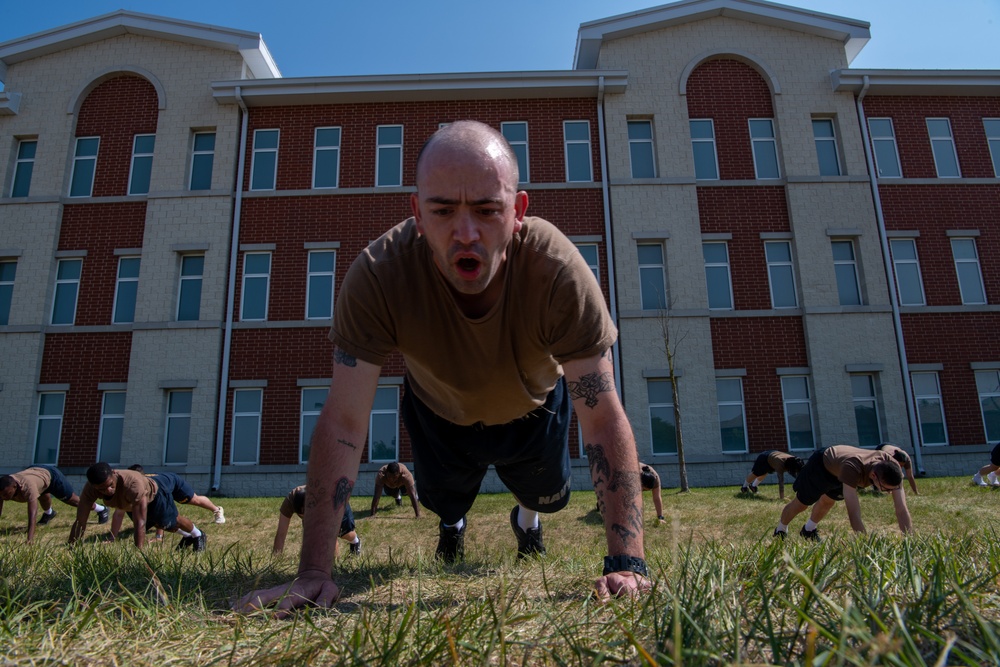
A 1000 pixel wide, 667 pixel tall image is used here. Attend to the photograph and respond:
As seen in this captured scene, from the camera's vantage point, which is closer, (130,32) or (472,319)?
(472,319)

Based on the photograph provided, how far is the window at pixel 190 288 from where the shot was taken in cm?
2002

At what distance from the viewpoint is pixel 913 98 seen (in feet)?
71.9

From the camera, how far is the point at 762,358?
19594 millimetres

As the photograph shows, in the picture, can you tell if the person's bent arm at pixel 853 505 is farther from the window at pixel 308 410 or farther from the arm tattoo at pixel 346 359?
the window at pixel 308 410

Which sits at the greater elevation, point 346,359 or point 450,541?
point 346,359

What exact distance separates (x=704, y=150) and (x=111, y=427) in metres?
20.0

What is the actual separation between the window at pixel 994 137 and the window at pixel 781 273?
8042 millimetres

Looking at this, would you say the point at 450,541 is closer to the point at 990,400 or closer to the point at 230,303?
the point at 230,303

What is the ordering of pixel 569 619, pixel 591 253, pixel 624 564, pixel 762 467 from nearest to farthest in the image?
1. pixel 569 619
2. pixel 624 564
3. pixel 762 467
4. pixel 591 253

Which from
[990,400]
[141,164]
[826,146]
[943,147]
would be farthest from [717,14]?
[141,164]

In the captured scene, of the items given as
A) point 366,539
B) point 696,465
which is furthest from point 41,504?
point 696,465

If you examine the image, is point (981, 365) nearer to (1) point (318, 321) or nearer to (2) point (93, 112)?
(1) point (318, 321)

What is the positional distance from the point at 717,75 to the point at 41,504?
22.1 metres

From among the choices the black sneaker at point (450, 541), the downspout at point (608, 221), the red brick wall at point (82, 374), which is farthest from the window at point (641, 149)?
the black sneaker at point (450, 541)
